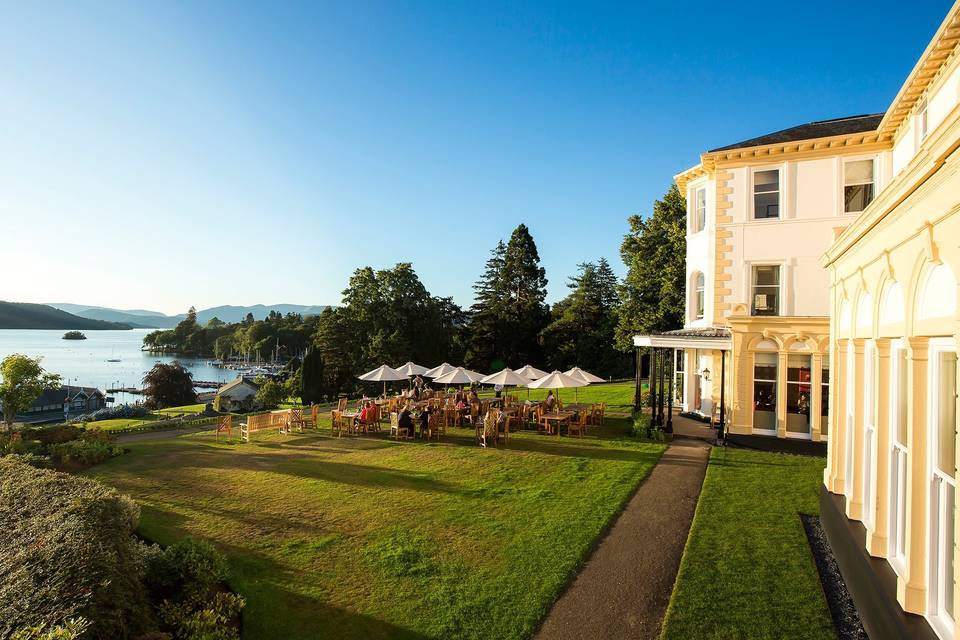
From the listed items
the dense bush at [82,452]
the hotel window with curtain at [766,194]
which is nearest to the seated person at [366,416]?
the dense bush at [82,452]

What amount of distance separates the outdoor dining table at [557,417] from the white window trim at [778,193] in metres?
9.92

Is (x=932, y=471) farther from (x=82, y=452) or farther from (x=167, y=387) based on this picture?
(x=167, y=387)

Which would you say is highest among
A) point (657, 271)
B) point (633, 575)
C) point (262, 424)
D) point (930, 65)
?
point (930, 65)

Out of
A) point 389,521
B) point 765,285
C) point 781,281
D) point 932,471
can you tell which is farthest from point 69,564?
point 765,285

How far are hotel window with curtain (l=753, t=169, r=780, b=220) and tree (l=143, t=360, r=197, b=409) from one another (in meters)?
62.1

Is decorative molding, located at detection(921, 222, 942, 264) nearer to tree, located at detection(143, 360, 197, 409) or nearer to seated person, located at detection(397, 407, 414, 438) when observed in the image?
seated person, located at detection(397, 407, 414, 438)

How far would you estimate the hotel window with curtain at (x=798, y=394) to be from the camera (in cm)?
1716

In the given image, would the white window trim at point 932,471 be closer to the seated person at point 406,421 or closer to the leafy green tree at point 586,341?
the seated person at point 406,421

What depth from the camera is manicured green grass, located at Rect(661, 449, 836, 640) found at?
6.11m

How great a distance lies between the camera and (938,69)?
1137 cm

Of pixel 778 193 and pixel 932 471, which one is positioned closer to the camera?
pixel 932 471

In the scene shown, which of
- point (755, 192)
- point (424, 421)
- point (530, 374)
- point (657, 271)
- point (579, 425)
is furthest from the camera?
point (657, 271)

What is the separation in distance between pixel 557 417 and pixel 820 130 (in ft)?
47.5

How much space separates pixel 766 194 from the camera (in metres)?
18.8
